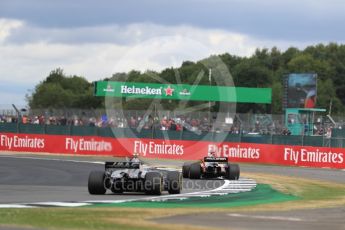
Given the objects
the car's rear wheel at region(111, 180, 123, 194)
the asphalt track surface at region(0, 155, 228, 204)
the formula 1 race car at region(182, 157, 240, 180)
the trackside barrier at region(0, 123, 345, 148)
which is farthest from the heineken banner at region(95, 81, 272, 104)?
the car's rear wheel at region(111, 180, 123, 194)

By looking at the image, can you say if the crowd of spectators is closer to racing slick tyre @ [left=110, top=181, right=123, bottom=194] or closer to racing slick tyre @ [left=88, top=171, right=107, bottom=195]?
racing slick tyre @ [left=110, top=181, right=123, bottom=194]

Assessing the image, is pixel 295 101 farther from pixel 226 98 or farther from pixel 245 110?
pixel 245 110

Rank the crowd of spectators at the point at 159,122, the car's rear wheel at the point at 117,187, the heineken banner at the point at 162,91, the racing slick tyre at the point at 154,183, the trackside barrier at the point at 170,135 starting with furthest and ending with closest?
the heineken banner at the point at 162,91 < the crowd of spectators at the point at 159,122 < the trackside barrier at the point at 170,135 < the car's rear wheel at the point at 117,187 < the racing slick tyre at the point at 154,183

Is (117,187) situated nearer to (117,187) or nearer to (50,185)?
(117,187)

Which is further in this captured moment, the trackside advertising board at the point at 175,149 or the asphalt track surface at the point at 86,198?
the trackside advertising board at the point at 175,149

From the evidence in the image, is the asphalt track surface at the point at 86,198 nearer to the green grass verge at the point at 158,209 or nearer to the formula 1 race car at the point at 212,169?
the green grass verge at the point at 158,209

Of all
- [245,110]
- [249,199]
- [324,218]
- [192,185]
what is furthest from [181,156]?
[245,110]

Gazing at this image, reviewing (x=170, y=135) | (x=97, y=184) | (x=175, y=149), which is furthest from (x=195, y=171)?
(x=170, y=135)

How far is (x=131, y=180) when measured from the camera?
Answer: 1823 centimetres

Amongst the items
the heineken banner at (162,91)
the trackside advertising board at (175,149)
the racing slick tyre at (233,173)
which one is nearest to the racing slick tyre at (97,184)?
the racing slick tyre at (233,173)

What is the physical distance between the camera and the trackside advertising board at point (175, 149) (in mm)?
Answer: 38688

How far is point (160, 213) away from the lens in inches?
525

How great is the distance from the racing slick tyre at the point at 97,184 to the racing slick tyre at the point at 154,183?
1003 mm

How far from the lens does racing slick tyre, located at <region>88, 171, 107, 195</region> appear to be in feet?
58.7
